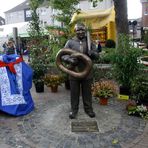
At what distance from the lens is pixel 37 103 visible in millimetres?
7797

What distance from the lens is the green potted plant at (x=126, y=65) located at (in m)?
7.87

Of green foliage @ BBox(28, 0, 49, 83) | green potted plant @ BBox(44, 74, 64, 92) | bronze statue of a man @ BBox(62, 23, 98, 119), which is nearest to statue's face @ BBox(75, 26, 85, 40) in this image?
bronze statue of a man @ BBox(62, 23, 98, 119)

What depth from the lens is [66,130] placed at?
5891 millimetres

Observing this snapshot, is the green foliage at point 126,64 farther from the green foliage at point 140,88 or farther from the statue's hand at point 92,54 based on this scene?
the statue's hand at point 92,54

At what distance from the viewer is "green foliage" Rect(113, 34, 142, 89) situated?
7867 millimetres

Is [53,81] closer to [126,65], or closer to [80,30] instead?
[126,65]

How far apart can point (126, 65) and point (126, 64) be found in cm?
Result: 3

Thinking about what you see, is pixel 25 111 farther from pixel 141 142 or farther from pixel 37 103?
pixel 141 142

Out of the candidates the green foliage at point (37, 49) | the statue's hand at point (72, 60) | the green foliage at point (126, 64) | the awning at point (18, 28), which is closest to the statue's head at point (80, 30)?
the statue's hand at point (72, 60)

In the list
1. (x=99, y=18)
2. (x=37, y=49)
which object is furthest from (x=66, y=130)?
(x=99, y=18)

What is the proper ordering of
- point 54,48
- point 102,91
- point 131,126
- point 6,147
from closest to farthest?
point 6,147 → point 131,126 → point 102,91 → point 54,48

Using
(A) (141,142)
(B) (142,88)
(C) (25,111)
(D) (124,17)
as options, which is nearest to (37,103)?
(C) (25,111)

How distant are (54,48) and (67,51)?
3.34m

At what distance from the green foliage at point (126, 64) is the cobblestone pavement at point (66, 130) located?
2.69ft
